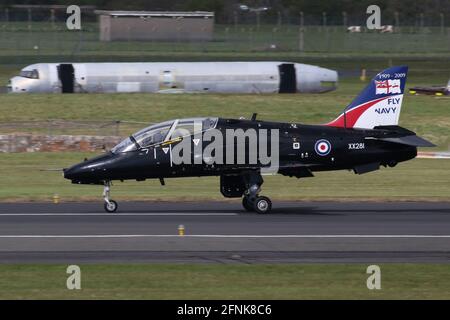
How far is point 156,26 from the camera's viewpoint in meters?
79.4

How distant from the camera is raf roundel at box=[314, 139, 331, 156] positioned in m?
24.2

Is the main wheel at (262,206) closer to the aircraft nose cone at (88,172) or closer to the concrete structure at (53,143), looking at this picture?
the aircraft nose cone at (88,172)

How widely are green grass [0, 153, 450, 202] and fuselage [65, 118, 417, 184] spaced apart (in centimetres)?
314

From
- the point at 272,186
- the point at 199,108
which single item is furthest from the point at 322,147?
the point at 199,108

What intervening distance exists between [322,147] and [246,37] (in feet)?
202

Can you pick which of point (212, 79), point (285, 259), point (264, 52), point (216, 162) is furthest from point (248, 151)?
point (264, 52)

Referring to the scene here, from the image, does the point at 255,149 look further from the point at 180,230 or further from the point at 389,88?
the point at 180,230

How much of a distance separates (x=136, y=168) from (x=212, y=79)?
34154 mm

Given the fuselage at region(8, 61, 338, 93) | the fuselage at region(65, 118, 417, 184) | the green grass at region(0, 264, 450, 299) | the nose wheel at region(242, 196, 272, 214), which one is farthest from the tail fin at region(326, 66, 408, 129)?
the fuselage at region(8, 61, 338, 93)

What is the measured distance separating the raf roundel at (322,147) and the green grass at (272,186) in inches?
134

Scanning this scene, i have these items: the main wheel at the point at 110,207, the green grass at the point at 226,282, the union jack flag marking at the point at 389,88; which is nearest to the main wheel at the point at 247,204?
the main wheel at the point at 110,207

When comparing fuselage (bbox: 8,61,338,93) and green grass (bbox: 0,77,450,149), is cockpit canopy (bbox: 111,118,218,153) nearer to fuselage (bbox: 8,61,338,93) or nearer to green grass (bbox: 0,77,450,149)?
green grass (bbox: 0,77,450,149)

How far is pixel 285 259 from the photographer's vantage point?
18.1 m

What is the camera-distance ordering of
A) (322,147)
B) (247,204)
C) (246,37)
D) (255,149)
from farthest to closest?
1. (246,37)
2. (247,204)
3. (322,147)
4. (255,149)
